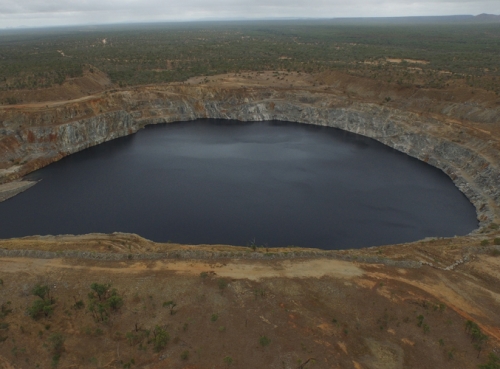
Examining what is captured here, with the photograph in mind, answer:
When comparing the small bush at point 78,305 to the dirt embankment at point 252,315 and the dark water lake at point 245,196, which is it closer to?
the dirt embankment at point 252,315

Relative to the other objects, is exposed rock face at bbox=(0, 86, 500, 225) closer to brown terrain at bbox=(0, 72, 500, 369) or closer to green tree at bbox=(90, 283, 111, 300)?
brown terrain at bbox=(0, 72, 500, 369)

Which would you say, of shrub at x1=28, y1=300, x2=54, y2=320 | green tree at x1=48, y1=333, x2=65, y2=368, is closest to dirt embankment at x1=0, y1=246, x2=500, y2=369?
green tree at x1=48, y1=333, x2=65, y2=368

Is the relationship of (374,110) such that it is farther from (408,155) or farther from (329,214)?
(329,214)

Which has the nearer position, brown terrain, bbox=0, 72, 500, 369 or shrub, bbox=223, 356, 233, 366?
shrub, bbox=223, 356, 233, 366

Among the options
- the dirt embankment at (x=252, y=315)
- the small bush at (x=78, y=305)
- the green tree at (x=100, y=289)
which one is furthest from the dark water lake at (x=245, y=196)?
the small bush at (x=78, y=305)

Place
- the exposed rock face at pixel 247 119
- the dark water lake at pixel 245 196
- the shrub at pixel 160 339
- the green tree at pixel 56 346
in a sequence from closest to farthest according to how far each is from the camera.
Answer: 1. the green tree at pixel 56 346
2. the shrub at pixel 160 339
3. the dark water lake at pixel 245 196
4. the exposed rock face at pixel 247 119

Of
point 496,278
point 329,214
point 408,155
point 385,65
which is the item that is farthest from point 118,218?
point 385,65

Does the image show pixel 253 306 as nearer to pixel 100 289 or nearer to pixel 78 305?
pixel 100 289
